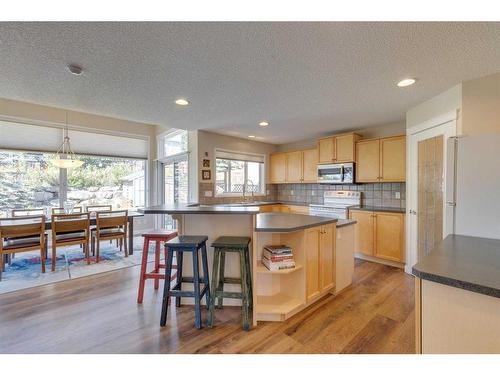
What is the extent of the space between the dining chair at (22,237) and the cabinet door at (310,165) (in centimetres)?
459

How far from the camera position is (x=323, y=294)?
8.03ft

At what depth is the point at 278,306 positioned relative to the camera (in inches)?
83.7

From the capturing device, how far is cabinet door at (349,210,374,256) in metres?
3.69

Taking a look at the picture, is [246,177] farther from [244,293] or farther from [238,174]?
[244,293]

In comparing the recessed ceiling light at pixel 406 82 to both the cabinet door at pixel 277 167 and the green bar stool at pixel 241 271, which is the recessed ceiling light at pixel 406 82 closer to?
the green bar stool at pixel 241 271

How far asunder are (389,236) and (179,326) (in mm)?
3170

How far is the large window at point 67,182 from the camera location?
4230 millimetres

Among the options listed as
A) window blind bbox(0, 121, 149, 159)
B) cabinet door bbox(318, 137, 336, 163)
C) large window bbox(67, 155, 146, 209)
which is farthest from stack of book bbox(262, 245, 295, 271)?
window blind bbox(0, 121, 149, 159)

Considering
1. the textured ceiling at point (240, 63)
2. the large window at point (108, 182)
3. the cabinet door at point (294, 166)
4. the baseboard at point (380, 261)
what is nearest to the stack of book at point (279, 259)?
the textured ceiling at point (240, 63)

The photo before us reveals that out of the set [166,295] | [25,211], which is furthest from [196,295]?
[25,211]

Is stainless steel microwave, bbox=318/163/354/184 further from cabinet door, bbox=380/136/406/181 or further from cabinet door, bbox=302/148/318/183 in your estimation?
cabinet door, bbox=380/136/406/181
